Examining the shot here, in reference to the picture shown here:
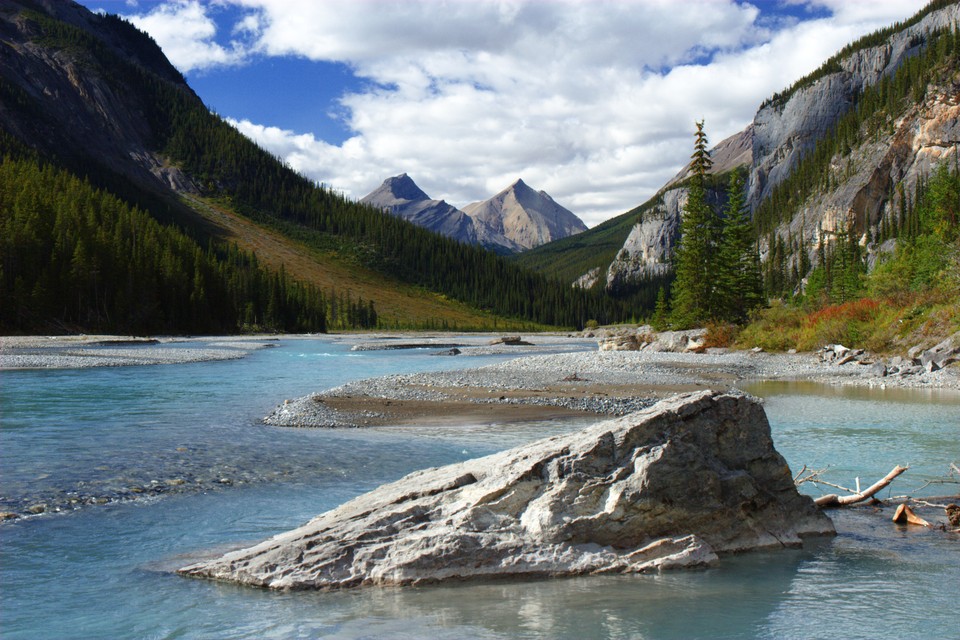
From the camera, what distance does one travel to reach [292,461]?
52.7 feet

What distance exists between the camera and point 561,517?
8.80 m

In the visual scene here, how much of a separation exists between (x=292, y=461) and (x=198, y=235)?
196 meters

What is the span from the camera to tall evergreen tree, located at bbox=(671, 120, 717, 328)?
211 feet

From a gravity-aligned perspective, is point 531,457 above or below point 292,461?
above

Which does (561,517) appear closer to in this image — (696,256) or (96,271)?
(696,256)

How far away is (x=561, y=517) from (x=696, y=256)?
59.7 metres

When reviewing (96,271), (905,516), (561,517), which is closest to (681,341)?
(905,516)

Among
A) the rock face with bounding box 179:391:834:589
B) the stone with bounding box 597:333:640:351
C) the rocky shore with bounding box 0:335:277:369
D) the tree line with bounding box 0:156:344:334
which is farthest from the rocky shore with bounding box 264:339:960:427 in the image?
the tree line with bounding box 0:156:344:334

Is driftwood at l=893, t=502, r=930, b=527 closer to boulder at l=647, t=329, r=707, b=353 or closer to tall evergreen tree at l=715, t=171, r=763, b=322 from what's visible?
boulder at l=647, t=329, r=707, b=353

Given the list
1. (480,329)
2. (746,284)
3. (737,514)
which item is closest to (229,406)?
(737,514)

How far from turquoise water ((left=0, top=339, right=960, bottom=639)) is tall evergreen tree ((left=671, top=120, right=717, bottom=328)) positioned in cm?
4359

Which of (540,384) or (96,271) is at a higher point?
(96,271)

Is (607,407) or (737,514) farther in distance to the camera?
(607,407)

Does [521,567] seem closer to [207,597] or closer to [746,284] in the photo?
[207,597]
